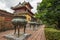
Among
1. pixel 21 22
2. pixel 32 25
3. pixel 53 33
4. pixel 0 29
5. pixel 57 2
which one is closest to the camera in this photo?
pixel 53 33

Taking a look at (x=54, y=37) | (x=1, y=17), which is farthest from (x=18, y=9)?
(x=54, y=37)

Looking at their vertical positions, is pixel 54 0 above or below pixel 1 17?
above

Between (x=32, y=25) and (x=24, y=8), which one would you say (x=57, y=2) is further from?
(x=24, y=8)

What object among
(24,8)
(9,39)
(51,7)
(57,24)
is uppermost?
(24,8)

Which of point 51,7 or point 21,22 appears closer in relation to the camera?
point 21,22

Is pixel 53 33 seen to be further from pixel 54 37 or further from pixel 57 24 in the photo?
pixel 57 24

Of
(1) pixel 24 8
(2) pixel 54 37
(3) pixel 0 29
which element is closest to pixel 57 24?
(2) pixel 54 37

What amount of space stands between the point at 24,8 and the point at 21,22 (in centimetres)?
1944

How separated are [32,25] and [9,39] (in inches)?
438

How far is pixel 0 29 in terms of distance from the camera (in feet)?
41.9

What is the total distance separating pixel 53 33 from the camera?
246 inches

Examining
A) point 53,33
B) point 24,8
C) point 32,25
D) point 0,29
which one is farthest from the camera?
point 24,8

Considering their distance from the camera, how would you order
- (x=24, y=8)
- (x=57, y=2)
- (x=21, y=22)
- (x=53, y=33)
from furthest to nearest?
(x=24, y=8)
(x=57, y=2)
(x=21, y=22)
(x=53, y=33)

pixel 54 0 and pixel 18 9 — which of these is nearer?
pixel 54 0
